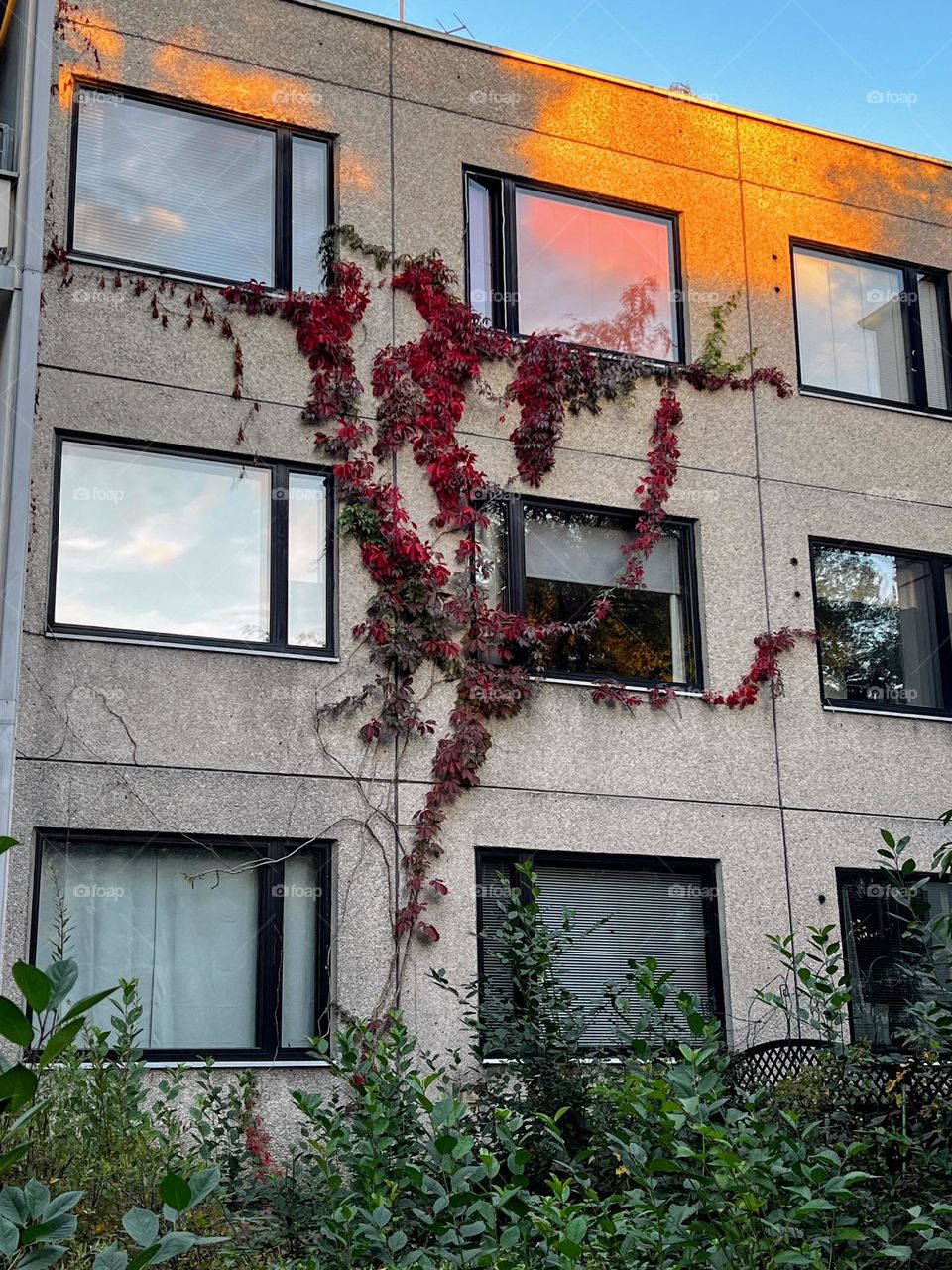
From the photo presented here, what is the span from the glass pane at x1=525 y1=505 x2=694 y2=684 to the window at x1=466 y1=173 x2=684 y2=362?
5.69 feet

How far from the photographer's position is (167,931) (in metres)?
10.2

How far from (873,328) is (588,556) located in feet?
14.2

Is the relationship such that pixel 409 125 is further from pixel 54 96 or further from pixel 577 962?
pixel 577 962

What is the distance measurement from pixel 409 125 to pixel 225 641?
15.9 ft

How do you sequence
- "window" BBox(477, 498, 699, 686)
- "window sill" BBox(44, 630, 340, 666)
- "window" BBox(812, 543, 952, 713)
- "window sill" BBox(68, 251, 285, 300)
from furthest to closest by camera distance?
"window" BBox(812, 543, 952, 713) < "window" BBox(477, 498, 699, 686) < "window sill" BBox(68, 251, 285, 300) < "window sill" BBox(44, 630, 340, 666)

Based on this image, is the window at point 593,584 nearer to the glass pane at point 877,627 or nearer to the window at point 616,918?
the glass pane at point 877,627

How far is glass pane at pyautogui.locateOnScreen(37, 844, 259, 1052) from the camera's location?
32.6ft

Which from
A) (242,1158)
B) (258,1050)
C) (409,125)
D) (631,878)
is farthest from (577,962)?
(409,125)

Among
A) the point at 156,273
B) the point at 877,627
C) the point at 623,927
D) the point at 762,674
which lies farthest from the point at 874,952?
the point at 156,273

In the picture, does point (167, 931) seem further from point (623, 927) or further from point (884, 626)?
point (884, 626)

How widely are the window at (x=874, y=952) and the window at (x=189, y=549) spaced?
506 centimetres

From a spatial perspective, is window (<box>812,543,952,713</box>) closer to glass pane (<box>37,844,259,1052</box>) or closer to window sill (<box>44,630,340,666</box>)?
window sill (<box>44,630,340,666</box>)

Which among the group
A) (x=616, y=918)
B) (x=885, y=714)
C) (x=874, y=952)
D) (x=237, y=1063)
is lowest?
(x=237, y=1063)

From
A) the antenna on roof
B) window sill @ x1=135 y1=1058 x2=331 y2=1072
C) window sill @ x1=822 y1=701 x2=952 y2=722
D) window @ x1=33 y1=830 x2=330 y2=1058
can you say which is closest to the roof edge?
the antenna on roof
